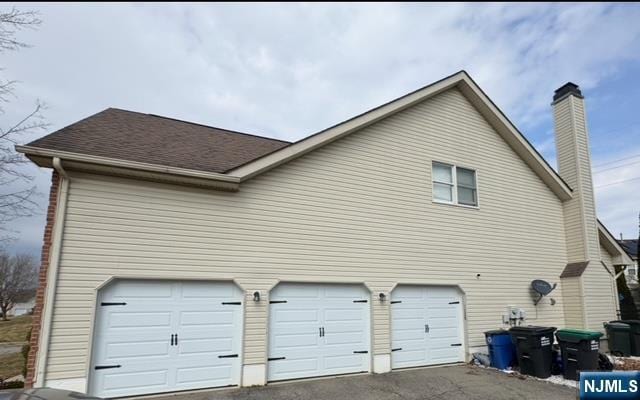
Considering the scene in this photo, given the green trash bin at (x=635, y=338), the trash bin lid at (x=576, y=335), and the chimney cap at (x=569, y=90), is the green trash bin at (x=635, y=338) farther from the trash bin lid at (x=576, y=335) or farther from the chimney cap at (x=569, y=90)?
the chimney cap at (x=569, y=90)

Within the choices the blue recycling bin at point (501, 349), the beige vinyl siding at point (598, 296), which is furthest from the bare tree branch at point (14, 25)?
the beige vinyl siding at point (598, 296)

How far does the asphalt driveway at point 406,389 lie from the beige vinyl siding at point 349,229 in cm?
74

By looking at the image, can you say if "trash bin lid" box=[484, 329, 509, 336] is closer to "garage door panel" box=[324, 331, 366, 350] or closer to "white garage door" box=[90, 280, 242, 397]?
"garage door panel" box=[324, 331, 366, 350]

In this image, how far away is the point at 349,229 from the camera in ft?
29.4

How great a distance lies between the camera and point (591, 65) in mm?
10180

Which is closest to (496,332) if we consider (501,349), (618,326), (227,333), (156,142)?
(501,349)

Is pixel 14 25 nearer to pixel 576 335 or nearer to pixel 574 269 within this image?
pixel 576 335

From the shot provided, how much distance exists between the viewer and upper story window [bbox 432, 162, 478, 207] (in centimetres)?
1071

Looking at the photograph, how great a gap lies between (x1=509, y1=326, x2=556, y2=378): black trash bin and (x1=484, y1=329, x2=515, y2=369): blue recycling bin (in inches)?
19.7

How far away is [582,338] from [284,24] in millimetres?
8994

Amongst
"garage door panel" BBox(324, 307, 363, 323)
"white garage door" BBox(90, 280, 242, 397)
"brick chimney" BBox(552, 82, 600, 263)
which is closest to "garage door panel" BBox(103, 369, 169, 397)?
"white garage door" BBox(90, 280, 242, 397)

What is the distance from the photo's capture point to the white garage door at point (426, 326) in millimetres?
9172

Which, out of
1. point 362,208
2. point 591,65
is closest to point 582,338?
point 362,208

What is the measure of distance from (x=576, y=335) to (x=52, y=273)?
10.5 m
